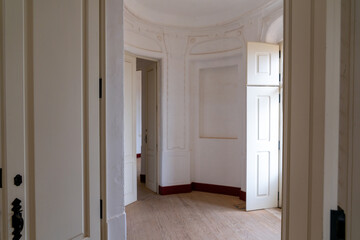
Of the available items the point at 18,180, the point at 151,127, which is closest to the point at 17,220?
the point at 18,180

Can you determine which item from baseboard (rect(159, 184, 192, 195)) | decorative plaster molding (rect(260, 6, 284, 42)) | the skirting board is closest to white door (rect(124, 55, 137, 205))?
baseboard (rect(159, 184, 192, 195))

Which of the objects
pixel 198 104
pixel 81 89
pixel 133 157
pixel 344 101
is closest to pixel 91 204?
pixel 81 89

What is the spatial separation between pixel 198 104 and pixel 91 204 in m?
3.78

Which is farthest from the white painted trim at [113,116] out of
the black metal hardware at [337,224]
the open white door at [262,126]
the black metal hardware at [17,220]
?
the open white door at [262,126]

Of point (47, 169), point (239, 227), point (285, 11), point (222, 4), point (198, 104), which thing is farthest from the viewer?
point (198, 104)

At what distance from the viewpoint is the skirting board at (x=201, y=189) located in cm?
465

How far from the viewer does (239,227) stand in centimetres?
331

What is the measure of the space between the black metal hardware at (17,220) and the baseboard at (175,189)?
3.73 metres

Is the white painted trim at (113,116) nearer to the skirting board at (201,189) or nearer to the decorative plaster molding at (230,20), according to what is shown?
the decorative plaster molding at (230,20)

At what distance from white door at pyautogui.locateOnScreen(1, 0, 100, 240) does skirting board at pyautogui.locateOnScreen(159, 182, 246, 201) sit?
3.34m

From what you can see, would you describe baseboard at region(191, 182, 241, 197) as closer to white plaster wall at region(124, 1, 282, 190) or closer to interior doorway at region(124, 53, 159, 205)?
white plaster wall at region(124, 1, 282, 190)

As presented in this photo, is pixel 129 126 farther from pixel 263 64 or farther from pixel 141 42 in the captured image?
pixel 263 64

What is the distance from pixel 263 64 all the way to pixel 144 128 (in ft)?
9.39

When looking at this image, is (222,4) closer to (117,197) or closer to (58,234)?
(117,197)
